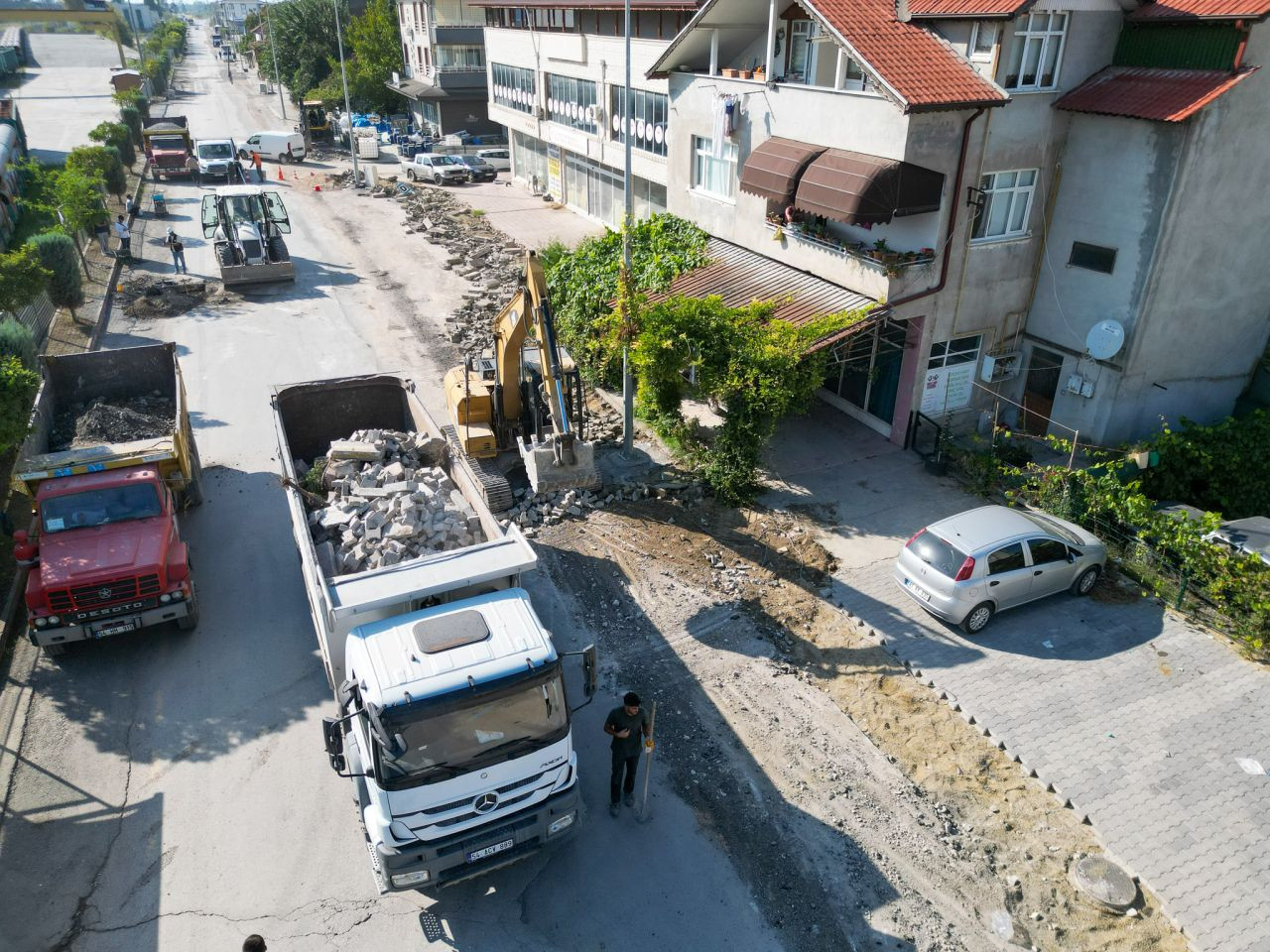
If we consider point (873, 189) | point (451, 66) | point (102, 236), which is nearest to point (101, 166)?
point (102, 236)

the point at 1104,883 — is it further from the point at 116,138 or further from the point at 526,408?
the point at 116,138

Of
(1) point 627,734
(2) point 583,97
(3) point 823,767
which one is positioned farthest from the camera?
(2) point 583,97

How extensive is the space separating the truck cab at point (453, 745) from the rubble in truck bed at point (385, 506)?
2.75 metres

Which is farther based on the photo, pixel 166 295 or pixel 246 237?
pixel 246 237

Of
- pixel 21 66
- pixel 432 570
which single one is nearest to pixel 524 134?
pixel 432 570

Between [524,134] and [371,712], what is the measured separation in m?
37.8

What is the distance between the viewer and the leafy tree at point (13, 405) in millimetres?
12453

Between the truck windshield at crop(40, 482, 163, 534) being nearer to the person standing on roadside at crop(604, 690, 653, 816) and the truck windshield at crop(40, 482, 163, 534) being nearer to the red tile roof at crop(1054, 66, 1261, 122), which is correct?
the person standing on roadside at crop(604, 690, 653, 816)

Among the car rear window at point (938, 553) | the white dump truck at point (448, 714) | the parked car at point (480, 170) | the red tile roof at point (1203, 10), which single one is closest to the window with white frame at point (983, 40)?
the red tile roof at point (1203, 10)

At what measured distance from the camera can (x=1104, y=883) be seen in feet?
28.6

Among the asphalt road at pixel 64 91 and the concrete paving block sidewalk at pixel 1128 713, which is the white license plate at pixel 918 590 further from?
the asphalt road at pixel 64 91

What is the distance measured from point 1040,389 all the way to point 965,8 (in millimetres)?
7697

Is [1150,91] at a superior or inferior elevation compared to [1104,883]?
superior

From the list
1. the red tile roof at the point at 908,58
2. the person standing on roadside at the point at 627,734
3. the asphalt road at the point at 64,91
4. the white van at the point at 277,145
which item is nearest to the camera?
the person standing on roadside at the point at 627,734
